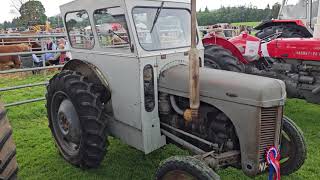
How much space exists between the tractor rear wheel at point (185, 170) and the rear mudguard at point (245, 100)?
1.47 feet

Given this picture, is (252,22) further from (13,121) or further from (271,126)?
(271,126)

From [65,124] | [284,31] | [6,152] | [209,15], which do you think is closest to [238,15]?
[209,15]

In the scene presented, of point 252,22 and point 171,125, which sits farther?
point 252,22

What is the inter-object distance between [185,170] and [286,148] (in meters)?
1.45

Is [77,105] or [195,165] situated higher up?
[77,105]

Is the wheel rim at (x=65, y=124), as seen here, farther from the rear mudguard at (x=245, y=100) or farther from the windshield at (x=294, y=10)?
the windshield at (x=294, y=10)

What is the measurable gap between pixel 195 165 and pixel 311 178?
192 centimetres

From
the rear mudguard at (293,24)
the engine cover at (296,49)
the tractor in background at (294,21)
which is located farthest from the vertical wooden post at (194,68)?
the rear mudguard at (293,24)

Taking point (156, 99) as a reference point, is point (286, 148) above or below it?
below

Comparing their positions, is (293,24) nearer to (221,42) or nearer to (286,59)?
(286,59)

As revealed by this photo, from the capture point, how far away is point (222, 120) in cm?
306

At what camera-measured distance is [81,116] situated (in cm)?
357

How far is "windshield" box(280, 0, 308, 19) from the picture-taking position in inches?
367

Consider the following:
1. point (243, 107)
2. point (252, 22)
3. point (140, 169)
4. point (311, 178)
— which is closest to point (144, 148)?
point (140, 169)
